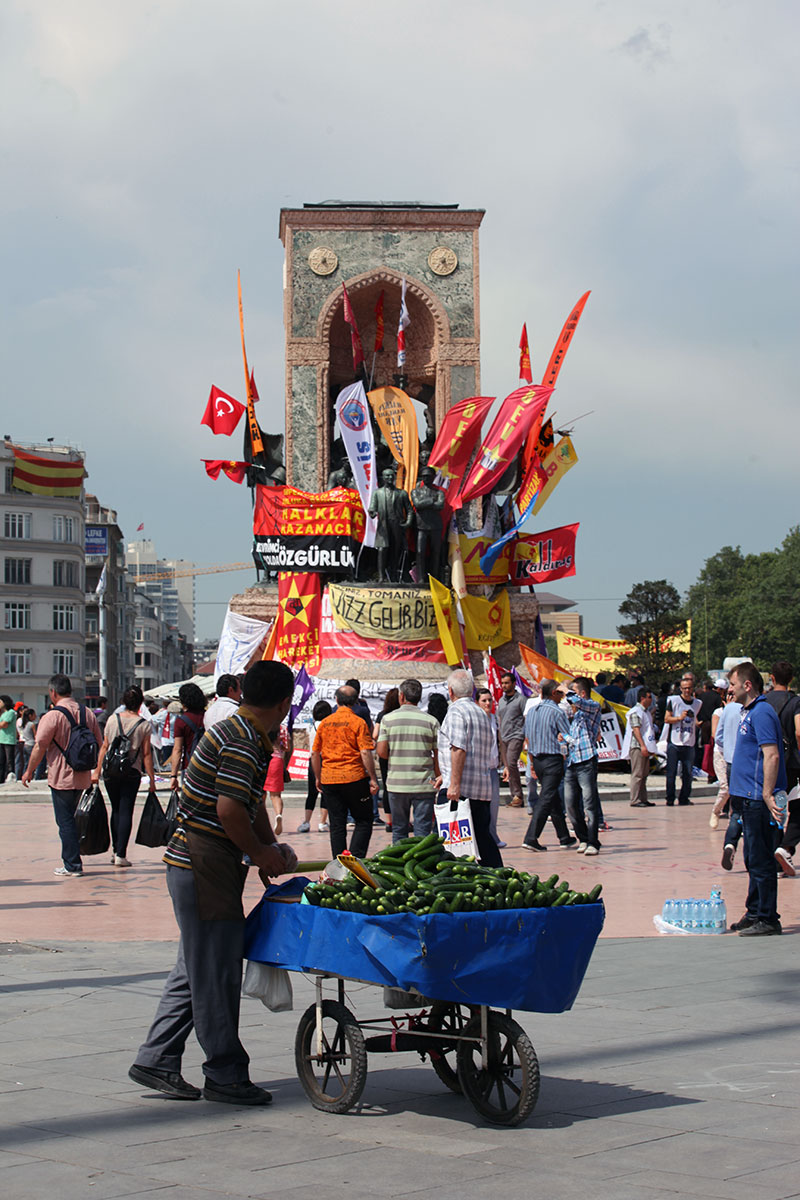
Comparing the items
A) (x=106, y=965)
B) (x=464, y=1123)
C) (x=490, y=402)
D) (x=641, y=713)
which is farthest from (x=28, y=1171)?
(x=490, y=402)

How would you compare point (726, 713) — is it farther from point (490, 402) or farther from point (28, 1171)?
point (490, 402)

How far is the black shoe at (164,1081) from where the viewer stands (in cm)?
538

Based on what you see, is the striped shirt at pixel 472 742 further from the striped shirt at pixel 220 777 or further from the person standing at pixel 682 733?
the person standing at pixel 682 733

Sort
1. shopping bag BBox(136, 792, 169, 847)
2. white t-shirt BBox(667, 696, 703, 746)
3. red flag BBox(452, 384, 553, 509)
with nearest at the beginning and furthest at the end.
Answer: shopping bag BBox(136, 792, 169, 847), white t-shirt BBox(667, 696, 703, 746), red flag BBox(452, 384, 553, 509)

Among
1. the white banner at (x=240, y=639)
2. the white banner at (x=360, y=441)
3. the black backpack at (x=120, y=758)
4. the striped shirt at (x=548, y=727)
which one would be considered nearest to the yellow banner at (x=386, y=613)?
the white banner at (x=360, y=441)

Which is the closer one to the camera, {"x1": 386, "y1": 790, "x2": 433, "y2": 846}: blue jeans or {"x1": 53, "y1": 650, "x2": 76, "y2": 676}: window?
{"x1": 386, "y1": 790, "x2": 433, "y2": 846}: blue jeans

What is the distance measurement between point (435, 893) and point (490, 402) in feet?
70.0

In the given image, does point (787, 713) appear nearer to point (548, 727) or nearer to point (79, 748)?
point (548, 727)

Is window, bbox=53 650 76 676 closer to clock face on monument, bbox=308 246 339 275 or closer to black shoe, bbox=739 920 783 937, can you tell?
clock face on monument, bbox=308 246 339 275

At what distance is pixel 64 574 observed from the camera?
75.5m

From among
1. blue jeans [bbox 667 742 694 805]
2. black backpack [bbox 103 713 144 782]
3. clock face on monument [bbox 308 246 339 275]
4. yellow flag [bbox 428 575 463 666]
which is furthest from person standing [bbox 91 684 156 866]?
clock face on monument [bbox 308 246 339 275]

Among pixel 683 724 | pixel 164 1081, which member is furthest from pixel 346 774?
pixel 683 724

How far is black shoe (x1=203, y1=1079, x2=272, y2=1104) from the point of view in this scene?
529 cm

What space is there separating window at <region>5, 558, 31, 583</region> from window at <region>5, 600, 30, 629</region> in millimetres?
1190
